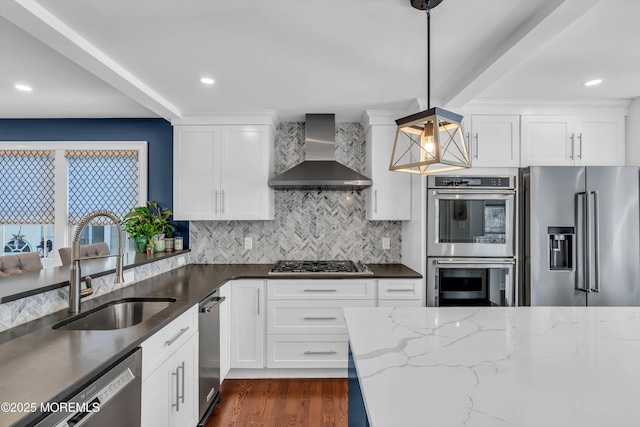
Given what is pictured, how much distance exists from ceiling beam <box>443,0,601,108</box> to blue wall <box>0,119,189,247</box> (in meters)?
2.81

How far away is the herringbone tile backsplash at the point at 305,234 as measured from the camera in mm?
3535

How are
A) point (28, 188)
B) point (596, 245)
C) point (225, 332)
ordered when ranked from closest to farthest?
point (596, 245) < point (225, 332) < point (28, 188)

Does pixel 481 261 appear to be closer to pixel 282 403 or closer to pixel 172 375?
pixel 282 403

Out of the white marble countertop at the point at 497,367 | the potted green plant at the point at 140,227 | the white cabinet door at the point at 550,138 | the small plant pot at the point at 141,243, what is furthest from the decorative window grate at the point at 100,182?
the white cabinet door at the point at 550,138

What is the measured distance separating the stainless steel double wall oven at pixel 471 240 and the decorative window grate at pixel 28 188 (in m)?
3.86

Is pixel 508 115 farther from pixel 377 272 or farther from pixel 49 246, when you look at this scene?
pixel 49 246

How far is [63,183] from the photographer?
3617 mm

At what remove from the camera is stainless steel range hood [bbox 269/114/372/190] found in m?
3.03

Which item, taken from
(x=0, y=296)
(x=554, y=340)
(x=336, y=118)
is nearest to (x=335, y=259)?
(x=336, y=118)

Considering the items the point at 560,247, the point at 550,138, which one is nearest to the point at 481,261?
the point at 560,247

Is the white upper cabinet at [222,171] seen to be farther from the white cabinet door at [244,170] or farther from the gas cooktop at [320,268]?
the gas cooktop at [320,268]

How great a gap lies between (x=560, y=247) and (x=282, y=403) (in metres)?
2.47

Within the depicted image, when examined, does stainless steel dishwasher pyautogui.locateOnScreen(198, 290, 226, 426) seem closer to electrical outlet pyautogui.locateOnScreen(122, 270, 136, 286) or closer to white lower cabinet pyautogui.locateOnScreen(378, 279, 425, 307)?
electrical outlet pyautogui.locateOnScreen(122, 270, 136, 286)

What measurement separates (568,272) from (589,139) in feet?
3.82
